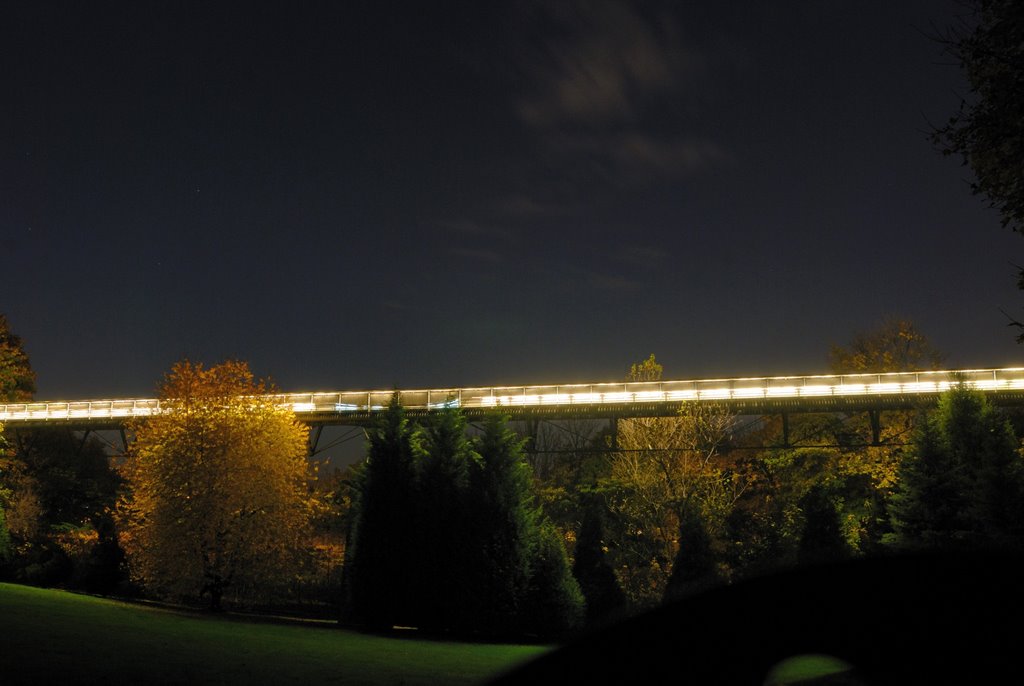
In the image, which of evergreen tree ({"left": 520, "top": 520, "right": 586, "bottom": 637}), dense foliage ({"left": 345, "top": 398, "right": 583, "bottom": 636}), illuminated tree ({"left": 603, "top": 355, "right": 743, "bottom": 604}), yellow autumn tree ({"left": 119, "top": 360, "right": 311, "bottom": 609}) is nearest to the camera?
evergreen tree ({"left": 520, "top": 520, "right": 586, "bottom": 637})

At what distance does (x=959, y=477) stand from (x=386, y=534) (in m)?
20.7

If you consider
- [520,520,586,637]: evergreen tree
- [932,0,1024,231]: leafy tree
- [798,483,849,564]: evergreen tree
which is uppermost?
[932,0,1024,231]: leafy tree

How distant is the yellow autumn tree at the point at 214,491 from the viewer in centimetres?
3425

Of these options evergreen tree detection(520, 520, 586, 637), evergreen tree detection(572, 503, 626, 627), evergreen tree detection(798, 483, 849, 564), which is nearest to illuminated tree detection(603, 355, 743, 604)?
evergreen tree detection(572, 503, 626, 627)

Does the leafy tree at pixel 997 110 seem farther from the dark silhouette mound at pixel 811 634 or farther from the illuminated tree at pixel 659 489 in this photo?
the illuminated tree at pixel 659 489

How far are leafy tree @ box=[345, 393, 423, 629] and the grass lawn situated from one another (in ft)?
6.32

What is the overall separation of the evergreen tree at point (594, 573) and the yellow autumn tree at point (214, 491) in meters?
12.7

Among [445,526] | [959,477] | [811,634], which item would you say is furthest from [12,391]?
[811,634]

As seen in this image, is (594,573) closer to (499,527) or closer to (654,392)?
(499,527)

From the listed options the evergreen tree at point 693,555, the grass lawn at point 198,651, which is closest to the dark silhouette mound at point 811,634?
the grass lawn at point 198,651

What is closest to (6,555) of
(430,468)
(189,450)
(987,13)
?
(189,450)

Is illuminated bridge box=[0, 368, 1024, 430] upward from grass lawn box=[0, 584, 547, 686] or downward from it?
upward

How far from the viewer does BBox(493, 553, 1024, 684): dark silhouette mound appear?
2010 millimetres

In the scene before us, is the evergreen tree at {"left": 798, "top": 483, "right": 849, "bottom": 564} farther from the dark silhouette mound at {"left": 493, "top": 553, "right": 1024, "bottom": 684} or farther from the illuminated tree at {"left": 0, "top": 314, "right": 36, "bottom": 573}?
the illuminated tree at {"left": 0, "top": 314, "right": 36, "bottom": 573}
